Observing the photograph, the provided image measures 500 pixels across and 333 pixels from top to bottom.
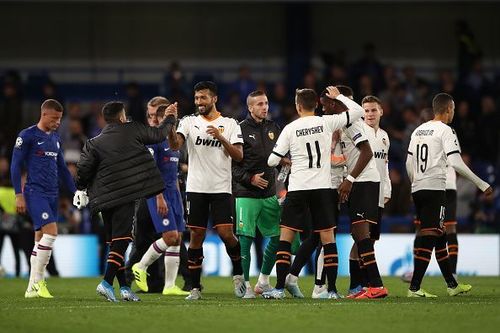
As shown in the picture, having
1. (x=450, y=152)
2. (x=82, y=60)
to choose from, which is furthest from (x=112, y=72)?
(x=450, y=152)

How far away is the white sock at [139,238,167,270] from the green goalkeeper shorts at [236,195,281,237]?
118 cm

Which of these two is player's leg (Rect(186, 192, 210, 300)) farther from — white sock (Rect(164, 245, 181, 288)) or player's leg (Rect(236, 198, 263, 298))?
white sock (Rect(164, 245, 181, 288))

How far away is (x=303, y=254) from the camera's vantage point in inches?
581

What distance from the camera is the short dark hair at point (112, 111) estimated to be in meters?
13.9

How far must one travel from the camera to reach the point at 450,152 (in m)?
14.2

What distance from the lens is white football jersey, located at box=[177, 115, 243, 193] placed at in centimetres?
1400

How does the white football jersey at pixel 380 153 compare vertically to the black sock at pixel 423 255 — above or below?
above

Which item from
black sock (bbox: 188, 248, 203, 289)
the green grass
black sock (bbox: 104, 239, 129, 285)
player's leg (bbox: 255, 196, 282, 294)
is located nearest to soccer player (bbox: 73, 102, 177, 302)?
black sock (bbox: 104, 239, 129, 285)

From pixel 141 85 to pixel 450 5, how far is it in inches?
323

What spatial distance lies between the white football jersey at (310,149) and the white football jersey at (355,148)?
0.80ft

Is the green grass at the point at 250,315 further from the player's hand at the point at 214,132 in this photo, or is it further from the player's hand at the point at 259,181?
the player's hand at the point at 214,132

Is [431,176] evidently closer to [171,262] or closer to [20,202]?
[171,262]

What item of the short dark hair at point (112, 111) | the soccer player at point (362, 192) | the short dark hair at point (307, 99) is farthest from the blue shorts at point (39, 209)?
the soccer player at point (362, 192)

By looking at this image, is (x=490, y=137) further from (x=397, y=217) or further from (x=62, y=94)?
(x=62, y=94)
